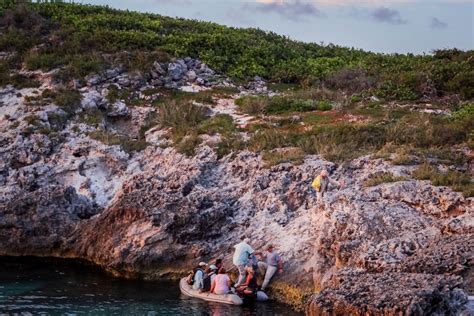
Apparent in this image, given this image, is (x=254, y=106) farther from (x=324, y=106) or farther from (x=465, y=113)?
(x=465, y=113)

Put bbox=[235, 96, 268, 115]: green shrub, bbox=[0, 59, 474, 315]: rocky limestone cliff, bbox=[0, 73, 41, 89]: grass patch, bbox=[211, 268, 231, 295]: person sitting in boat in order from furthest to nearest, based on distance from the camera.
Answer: bbox=[0, 73, 41, 89]: grass patch
bbox=[235, 96, 268, 115]: green shrub
bbox=[211, 268, 231, 295]: person sitting in boat
bbox=[0, 59, 474, 315]: rocky limestone cliff

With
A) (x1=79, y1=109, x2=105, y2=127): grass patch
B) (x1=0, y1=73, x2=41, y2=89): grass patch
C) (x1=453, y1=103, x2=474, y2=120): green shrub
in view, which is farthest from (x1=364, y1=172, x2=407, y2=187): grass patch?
(x1=0, y1=73, x2=41, y2=89): grass patch

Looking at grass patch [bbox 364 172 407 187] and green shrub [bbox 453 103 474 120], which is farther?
green shrub [bbox 453 103 474 120]

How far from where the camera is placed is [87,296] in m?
26.3

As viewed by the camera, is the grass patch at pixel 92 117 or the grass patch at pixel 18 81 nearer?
the grass patch at pixel 92 117

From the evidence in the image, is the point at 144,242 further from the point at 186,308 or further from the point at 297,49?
the point at 297,49

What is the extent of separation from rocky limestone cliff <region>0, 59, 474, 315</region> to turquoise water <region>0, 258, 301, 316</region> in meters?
1.08

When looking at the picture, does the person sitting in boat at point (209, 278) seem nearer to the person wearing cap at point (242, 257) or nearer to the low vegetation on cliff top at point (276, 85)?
the person wearing cap at point (242, 257)

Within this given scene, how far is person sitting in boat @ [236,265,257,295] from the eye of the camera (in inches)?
1006

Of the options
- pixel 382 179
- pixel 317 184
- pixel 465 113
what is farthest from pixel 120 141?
pixel 465 113

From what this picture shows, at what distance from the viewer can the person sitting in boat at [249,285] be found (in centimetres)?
Answer: 2555

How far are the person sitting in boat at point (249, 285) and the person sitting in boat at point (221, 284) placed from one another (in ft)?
1.36

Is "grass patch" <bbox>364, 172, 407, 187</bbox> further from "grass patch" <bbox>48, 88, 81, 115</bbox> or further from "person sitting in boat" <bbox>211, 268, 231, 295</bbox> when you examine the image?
"grass patch" <bbox>48, 88, 81, 115</bbox>

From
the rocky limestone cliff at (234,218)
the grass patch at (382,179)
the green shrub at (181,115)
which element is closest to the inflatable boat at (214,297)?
the rocky limestone cliff at (234,218)
